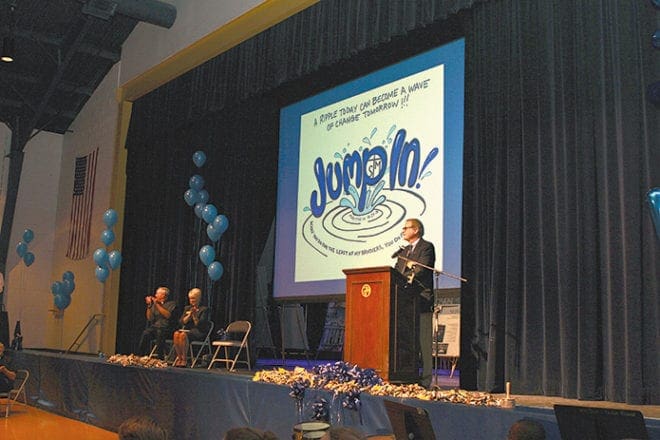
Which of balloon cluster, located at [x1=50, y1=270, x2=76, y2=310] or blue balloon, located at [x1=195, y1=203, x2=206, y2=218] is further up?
blue balloon, located at [x1=195, y1=203, x2=206, y2=218]

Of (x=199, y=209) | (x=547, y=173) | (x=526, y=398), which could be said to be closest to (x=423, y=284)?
(x=526, y=398)

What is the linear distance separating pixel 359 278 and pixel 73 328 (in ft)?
27.7

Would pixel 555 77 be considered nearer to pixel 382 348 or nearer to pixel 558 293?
pixel 558 293

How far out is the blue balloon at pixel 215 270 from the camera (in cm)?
882

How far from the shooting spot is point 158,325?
857 centimetres

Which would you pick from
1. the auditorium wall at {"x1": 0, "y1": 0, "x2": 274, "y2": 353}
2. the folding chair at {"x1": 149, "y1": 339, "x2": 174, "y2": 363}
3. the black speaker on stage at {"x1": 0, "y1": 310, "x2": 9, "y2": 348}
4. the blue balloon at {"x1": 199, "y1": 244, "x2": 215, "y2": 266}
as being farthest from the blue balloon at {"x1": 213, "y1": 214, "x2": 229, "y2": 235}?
the black speaker on stage at {"x1": 0, "y1": 310, "x2": 9, "y2": 348}

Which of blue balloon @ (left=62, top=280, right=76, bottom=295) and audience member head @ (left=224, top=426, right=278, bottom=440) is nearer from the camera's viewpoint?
audience member head @ (left=224, top=426, right=278, bottom=440)

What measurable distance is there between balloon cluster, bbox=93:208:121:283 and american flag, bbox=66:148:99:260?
5.25ft

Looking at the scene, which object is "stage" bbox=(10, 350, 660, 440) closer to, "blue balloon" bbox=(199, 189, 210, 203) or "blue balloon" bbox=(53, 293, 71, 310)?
"blue balloon" bbox=(199, 189, 210, 203)

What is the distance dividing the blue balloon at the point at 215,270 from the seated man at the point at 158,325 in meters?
0.59

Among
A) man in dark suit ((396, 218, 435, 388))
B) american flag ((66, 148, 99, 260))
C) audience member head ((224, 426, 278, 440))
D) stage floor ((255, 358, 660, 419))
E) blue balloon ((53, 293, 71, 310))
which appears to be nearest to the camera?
audience member head ((224, 426, 278, 440))

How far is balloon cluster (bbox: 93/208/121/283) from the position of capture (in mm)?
10500

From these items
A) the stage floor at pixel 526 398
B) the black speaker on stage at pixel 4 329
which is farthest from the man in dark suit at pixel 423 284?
the black speaker on stage at pixel 4 329

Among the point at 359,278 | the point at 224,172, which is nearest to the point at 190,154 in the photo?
the point at 224,172
